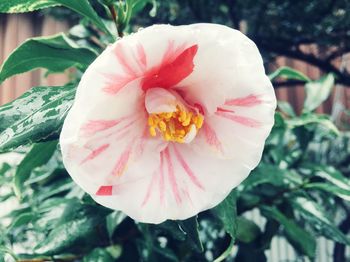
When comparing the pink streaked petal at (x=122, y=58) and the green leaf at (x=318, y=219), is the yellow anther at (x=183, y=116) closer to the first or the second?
the pink streaked petal at (x=122, y=58)

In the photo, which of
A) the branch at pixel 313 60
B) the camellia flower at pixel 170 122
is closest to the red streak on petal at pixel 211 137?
the camellia flower at pixel 170 122

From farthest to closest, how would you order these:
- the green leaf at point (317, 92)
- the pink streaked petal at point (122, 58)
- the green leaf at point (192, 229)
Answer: the green leaf at point (317, 92) → the green leaf at point (192, 229) → the pink streaked petal at point (122, 58)

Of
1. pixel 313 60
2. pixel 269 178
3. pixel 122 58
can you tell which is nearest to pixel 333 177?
pixel 269 178

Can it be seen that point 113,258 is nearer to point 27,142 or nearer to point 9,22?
point 27,142

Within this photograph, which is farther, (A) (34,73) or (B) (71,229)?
(A) (34,73)

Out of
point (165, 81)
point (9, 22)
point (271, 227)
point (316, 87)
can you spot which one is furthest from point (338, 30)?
point (9, 22)

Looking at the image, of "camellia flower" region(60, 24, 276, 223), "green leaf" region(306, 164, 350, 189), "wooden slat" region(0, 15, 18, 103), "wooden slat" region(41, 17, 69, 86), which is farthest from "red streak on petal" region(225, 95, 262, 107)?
"wooden slat" region(0, 15, 18, 103)

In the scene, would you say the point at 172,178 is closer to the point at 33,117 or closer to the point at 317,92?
the point at 33,117
